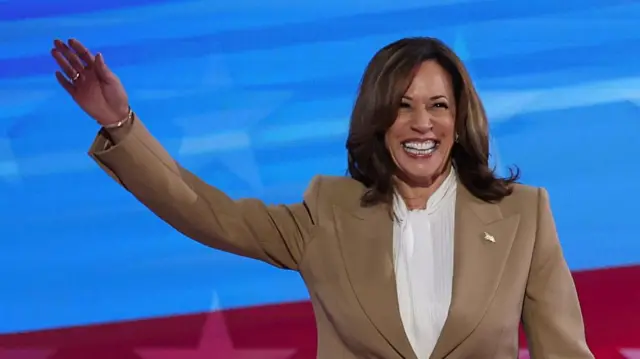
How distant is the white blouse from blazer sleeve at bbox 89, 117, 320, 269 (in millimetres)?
132

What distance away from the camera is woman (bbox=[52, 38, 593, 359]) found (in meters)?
1.02

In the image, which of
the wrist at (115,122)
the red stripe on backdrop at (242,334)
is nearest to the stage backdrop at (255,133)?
the red stripe on backdrop at (242,334)

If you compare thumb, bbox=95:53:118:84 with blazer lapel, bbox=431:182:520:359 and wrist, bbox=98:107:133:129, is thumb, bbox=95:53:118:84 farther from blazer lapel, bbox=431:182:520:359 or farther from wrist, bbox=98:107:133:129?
blazer lapel, bbox=431:182:520:359

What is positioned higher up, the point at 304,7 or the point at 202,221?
the point at 304,7

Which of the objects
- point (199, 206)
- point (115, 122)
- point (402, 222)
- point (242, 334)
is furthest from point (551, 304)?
point (242, 334)

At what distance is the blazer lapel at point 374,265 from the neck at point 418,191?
41 mm

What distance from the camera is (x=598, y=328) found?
5.47 feet

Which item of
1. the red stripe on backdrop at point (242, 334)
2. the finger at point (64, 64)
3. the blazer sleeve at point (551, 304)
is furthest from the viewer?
the red stripe on backdrop at point (242, 334)

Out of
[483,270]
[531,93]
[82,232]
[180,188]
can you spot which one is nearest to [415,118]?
[483,270]

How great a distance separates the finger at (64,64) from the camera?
0.97m

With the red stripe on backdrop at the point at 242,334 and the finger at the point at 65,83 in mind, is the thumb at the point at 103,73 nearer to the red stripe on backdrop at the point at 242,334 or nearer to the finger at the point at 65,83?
the finger at the point at 65,83

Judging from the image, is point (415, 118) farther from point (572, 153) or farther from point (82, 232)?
point (82, 232)

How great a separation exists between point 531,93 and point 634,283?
1.45 feet

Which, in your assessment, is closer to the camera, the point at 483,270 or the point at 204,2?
the point at 483,270
